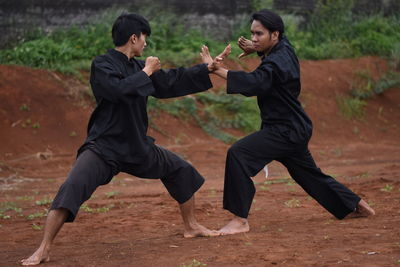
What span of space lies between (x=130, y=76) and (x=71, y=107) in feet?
27.2

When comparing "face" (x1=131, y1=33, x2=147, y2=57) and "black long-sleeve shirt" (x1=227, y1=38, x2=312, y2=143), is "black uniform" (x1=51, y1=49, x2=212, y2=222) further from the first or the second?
"black long-sleeve shirt" (x1=227, y1=38, x2=312, y2=143)

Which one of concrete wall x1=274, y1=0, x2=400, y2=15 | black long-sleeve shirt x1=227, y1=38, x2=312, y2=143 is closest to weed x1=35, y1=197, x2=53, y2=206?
black long-sleeve shirt x1=227, y1=38, x2=312, y2=143

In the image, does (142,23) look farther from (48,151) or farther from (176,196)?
(48,151)

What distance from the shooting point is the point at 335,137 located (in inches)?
606

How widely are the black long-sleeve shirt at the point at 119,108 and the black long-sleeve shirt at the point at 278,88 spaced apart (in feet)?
2.47

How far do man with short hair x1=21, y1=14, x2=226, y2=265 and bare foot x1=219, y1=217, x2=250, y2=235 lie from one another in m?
0.33

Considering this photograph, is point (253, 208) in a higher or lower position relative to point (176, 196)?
lower

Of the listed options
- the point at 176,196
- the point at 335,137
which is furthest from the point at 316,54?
the point at 176,196

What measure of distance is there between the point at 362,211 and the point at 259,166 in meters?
1.13

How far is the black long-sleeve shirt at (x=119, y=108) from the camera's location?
5.66m

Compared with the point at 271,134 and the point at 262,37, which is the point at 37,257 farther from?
the point at 262,37

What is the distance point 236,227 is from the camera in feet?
21.2

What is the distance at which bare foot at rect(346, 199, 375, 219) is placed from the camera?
688 centimetres

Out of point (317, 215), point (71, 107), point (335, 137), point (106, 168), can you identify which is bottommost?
point (335, 137)
